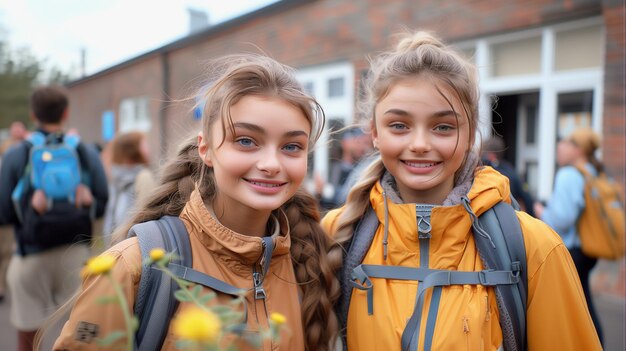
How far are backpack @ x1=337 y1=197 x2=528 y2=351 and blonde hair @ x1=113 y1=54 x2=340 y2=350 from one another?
5.7 inches

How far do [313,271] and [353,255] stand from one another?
15 centimetres

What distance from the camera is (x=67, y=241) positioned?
3367 millimetres

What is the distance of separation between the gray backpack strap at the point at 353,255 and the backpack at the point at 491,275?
0.25 feet

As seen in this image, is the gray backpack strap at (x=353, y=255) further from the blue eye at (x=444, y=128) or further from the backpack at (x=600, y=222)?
the backpack at (x=600, y=222)

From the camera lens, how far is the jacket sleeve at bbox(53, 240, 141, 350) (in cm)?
126

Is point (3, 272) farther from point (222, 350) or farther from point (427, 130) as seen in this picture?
point (222, 350)

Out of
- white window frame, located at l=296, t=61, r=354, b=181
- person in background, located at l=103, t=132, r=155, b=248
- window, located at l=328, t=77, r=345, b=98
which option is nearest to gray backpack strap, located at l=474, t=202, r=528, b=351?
person in background, located at l=103, t=132, r=155, b=248

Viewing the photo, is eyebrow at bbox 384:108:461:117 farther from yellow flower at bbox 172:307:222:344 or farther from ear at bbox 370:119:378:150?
yellow flower at bbox 172:307:222:344

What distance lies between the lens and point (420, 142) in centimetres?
159

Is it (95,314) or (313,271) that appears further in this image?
(313,271)

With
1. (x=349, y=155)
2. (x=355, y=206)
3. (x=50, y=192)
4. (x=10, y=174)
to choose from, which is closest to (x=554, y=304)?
(x=355, y=206)

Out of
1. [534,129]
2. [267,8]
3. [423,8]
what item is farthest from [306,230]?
[267,8]

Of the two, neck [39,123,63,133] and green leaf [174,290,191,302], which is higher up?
neck [39,123,63,133]

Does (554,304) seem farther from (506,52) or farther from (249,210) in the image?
(506,52)
